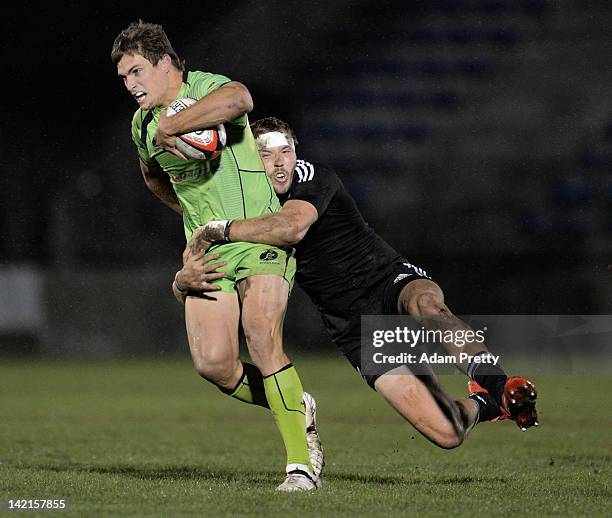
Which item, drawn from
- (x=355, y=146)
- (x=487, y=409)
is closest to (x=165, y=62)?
(x=487, y=409)

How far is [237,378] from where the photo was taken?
5203 mm

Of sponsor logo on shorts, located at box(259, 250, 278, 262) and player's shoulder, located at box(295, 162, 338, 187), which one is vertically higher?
player's shoulder, located at box(295, 162, 338, 187)

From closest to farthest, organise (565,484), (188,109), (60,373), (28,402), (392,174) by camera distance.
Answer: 1. (188,109)
2. (565,484)
3. (28,402)
4. (60,373)
5. (392,174)

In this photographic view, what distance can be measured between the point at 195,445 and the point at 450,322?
2.90 metres

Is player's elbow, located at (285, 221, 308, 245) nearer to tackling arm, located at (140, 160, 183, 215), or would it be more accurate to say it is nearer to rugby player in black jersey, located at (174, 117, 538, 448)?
rugby player in black jersey, located at (174, 117, 538, 448)

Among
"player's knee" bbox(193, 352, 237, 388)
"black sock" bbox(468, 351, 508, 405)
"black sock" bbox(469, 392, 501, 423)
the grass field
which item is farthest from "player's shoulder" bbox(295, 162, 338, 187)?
the grass field

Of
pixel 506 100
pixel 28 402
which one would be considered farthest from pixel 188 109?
pixel 506 100

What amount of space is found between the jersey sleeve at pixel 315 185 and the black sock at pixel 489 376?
1.02 m

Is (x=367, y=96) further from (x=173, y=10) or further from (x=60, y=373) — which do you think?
(x=60, y=373)

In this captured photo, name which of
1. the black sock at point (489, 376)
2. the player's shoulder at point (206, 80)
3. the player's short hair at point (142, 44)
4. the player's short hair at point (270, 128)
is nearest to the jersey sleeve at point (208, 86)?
the player's shoulder at point (206, 80)

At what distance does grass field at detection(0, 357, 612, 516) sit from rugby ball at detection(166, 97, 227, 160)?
4.87 feet

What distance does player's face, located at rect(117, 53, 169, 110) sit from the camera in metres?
4.89

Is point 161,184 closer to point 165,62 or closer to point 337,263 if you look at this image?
point 165,62

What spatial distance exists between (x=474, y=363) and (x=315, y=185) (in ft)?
3.69
